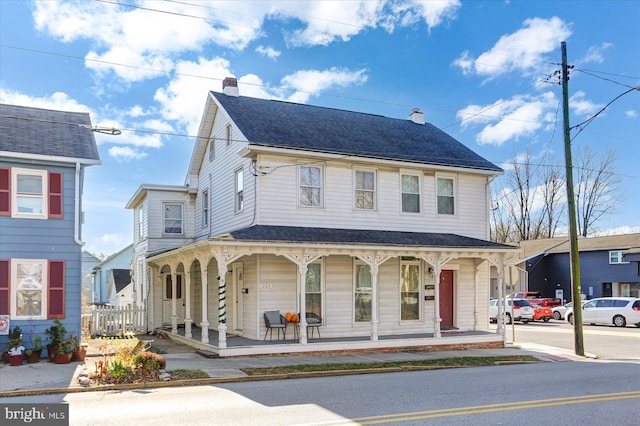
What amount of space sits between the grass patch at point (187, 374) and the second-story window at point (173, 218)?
39.5 feet

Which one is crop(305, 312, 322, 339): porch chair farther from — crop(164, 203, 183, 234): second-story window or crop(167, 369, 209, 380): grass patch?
crop(164, 203, 183, 234): second-story window

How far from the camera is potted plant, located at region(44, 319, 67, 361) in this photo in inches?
559

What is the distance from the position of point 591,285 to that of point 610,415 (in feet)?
119

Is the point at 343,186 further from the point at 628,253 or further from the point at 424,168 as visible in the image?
the point at 628,253

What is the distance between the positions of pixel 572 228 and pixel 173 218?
15361mm

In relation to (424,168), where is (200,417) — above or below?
below

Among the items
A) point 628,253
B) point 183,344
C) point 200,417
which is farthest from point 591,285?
point 200,417

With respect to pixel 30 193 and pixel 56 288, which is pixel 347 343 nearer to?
pixel 56 288

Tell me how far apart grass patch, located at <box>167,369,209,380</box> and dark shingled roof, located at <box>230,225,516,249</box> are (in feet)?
12.9

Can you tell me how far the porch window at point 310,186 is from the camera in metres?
18.8

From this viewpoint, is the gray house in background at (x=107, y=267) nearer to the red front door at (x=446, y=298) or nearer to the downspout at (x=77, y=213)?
the red front door at (x=446, y=298)

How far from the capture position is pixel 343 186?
19406mm

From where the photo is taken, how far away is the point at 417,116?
1005 inches

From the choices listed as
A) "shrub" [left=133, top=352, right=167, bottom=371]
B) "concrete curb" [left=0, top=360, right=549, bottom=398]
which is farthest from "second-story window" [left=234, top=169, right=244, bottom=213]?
"shrub" [left=133, top=352, right=167, bottom=371]
